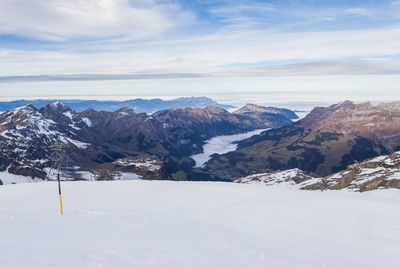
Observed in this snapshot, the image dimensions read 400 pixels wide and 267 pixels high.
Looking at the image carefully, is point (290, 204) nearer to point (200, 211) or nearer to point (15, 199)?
point (200, 211)

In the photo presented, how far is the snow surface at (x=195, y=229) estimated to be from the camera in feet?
62.2

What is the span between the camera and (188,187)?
49062 millimetres

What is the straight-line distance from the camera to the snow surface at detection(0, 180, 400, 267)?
19.0 m

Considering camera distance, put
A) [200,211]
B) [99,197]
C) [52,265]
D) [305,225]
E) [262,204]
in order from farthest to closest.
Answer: [99,197] < [262,204] < [200,211] < [305,225] < [52,265]

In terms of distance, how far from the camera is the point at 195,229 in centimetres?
2633

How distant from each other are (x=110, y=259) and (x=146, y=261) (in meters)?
1.48

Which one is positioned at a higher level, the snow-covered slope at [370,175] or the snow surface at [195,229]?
the snow surface at [195,229]

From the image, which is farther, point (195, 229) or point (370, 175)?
point (370, 175)

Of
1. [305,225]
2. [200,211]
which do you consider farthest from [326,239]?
[200,211]

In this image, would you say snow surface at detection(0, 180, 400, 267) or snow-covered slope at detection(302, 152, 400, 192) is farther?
snow-covered slope at detection(302, 152, 400, 192)

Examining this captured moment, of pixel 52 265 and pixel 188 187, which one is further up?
pixel 52 265

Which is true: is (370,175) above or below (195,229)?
below

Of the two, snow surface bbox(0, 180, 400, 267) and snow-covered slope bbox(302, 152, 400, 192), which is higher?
snow surface bbox(0, 180, 400, 267)

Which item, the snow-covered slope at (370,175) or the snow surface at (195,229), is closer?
the snow surface at (195,229)
